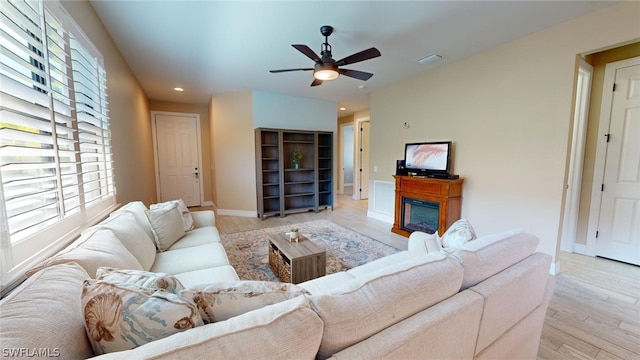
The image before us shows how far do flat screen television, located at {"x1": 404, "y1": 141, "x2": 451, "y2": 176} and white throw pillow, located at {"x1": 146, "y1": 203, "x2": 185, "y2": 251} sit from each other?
3.29 metres

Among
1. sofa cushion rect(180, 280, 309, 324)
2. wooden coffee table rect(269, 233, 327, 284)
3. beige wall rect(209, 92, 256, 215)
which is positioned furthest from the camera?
beige wall rect(209, 92, 256, 215)

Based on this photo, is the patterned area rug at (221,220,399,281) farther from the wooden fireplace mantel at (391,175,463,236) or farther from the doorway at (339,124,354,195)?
the doorway at (339,124,354,195)

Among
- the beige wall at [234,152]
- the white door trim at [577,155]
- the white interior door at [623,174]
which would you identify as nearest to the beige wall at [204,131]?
the beige wall at [234,152]

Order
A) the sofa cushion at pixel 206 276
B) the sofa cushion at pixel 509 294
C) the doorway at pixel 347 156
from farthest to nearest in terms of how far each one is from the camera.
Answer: the doorway at pixel 347 156 → the sofa cushion at pixel 206 276 → the sofa cushion at pixel 509 294

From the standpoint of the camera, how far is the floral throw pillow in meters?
1.50

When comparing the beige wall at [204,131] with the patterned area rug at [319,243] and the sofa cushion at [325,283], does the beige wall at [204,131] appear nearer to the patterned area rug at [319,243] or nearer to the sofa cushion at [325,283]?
the patterned area rug at [319,243]

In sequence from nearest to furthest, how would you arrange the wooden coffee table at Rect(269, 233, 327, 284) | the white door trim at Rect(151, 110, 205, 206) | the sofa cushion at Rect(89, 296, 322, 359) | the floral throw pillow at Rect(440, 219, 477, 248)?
the sofa cushion at Rect(89, 296, 322, 359)
the floral throw pillow at Rect(440, 219, 477, 248)
the wooden coffee table at Rect(269, 233, 327, 284)
the white door trim at Rect(151, 110, 205, 206)

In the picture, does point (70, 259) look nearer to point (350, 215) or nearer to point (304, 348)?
point (304, 348)

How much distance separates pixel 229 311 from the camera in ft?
2.67

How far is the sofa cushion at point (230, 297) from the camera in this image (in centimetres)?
81

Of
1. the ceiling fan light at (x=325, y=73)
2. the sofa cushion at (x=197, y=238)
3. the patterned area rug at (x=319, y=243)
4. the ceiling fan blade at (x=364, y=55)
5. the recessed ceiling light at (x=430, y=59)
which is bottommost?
the patterned area rug at (x=319, y=243)

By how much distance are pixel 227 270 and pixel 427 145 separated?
3231 mm

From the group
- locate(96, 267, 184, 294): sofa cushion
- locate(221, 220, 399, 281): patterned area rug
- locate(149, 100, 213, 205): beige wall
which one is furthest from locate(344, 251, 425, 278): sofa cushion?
locate(149, 100, 213, 205): beige wall

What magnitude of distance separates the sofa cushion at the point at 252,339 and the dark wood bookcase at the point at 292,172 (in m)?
4.33
